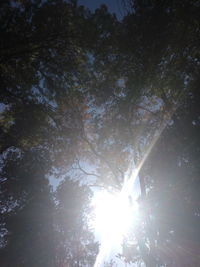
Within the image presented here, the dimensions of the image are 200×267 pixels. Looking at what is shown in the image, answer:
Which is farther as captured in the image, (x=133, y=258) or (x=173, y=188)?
(x=133, y=258)

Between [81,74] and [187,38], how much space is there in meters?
4.57

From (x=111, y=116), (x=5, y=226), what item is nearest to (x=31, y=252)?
(x=5, y=226)

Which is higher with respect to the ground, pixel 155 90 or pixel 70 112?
pixel 70 112

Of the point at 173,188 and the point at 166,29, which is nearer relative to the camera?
the point at 166,29

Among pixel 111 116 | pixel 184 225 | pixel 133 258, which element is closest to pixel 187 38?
pixel 111 116

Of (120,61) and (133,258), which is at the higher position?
(120,61)

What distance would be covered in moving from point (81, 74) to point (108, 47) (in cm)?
181

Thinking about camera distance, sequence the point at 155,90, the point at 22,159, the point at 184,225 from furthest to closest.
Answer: the point at 22,159 < the point at 184,225 < the point at 155,90

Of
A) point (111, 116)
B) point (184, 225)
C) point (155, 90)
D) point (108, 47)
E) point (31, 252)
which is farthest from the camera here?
point (31, 252)

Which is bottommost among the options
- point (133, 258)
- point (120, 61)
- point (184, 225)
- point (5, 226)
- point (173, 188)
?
point (133, 258)

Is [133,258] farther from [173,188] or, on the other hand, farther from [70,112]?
[70,112]

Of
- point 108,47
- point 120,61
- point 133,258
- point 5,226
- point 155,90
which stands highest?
point 108,47

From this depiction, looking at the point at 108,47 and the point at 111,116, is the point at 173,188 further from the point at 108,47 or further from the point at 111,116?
the point at 108,47

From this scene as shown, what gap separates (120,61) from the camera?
724 centimetres
